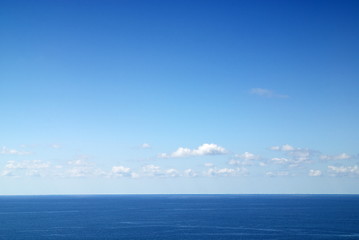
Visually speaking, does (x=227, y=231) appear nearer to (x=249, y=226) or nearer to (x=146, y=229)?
(x=249, y=226)

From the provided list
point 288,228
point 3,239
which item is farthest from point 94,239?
point 288,228

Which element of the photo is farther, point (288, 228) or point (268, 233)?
point (288, 228)

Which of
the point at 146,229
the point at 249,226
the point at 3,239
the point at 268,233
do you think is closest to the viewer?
the point at 3,239

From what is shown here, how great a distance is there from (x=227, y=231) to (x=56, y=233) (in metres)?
67.0

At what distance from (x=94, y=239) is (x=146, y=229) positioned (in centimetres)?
2854

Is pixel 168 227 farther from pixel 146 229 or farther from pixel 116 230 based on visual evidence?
pixel 116 230

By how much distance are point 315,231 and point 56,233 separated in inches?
3983

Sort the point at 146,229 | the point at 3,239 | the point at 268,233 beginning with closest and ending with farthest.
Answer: the point at 3,239
the point at 268,233
the point at 146,229

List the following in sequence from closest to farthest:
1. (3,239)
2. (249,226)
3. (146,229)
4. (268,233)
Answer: (3,239), (268,233), (146,229), (249,226)

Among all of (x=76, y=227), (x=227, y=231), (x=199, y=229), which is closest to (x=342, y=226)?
(x=227, y=231)

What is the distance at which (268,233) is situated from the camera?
13338 centimetres

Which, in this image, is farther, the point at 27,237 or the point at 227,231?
the point at 227,231

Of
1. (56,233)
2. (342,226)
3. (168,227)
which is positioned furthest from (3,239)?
(342,226)

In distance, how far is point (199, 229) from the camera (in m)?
146
